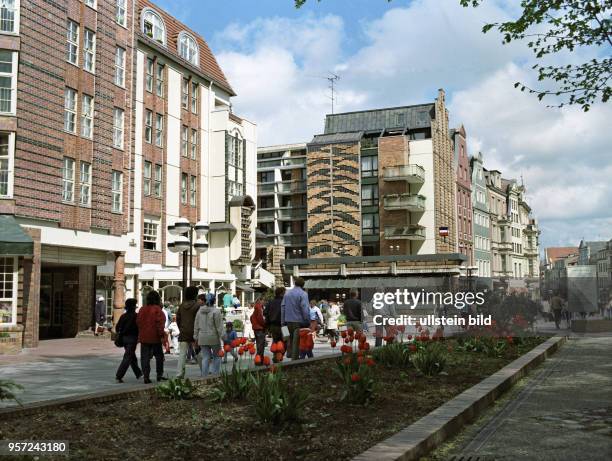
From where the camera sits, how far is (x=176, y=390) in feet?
29.0

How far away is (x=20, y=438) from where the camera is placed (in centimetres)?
641

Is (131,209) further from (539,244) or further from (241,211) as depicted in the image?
(539,244)

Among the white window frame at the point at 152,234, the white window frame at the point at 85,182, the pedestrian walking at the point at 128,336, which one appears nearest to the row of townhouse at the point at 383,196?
the white window frame at the point at 152,234

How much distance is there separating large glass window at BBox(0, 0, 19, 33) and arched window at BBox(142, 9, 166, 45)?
1478 cm

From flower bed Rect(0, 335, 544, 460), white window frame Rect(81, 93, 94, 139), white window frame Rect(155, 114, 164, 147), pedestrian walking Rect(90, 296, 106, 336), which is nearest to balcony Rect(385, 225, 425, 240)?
white window frame Rect(155, 114, 164, 147)

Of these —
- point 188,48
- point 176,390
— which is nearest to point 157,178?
point 188,48

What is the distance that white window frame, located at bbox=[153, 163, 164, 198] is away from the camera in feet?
121

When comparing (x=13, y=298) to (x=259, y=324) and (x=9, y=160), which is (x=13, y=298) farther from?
(x=259, y=324)

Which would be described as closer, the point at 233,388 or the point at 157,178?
Answer: the point at 233,388

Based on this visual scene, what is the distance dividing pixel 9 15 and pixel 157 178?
15.3m

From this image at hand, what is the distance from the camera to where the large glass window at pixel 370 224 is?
2462 inches

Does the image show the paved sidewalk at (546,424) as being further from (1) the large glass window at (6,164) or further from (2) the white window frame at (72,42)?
(2) the white window frame at (72,42)

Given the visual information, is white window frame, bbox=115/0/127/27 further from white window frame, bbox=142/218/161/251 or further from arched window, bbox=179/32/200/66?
white window frame, bbox=142/218/161/251

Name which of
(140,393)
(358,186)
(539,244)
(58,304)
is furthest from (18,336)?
(539,244)
